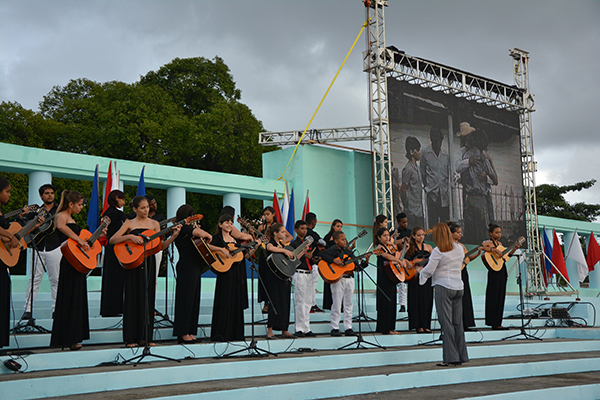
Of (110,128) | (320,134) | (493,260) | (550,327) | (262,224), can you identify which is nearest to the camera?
(262,224)

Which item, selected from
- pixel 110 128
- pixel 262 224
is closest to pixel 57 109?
pixel 110 128

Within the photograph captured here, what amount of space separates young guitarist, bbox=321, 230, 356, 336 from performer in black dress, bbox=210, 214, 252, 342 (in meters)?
1.60

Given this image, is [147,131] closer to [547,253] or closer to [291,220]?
[291,220]

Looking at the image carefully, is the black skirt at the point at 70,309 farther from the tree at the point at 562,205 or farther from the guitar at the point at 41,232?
the tree at the point at 562,205

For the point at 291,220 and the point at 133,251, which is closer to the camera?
the point at 133,251

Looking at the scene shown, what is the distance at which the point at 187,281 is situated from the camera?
244 inches

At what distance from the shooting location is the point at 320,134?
17547 mm

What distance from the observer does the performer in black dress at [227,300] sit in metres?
6.40

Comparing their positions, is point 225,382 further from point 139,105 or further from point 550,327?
point 139,105

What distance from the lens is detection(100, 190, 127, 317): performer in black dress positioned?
6.96 m

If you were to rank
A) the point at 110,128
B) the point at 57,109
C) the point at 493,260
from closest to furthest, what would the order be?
1. the point at 493,260
2. the point at 110,128
3. the point at 57,109

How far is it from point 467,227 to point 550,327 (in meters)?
8.63

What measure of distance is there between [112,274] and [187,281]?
1.31m

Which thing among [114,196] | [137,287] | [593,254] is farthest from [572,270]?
[137,287]
